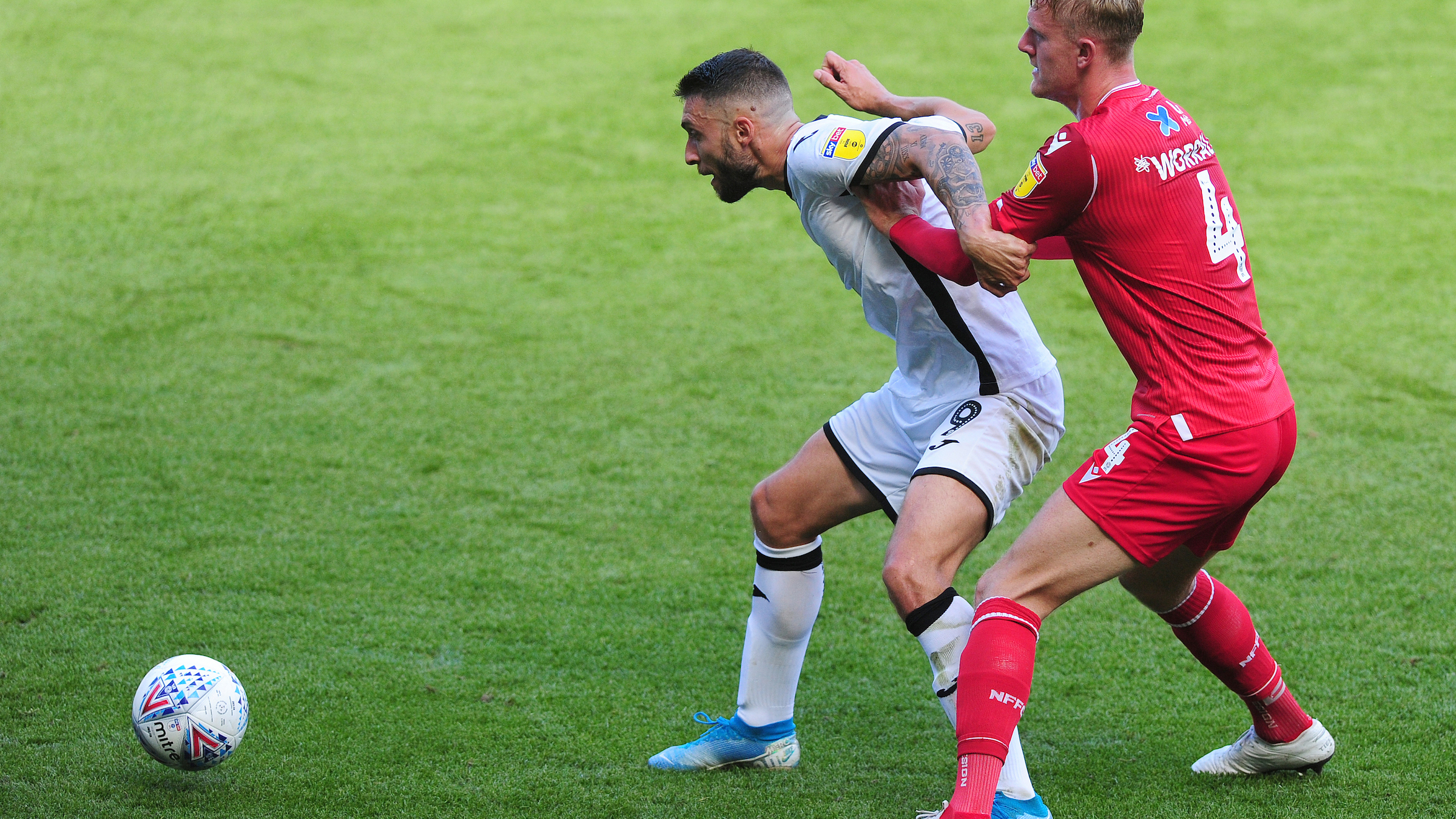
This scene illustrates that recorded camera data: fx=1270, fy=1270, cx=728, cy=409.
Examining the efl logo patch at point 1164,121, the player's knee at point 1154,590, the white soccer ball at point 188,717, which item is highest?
the efl logo patch at point 1164,121

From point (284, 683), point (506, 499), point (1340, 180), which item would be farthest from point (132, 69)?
point (1340, 180)

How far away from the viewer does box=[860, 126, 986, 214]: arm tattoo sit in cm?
323

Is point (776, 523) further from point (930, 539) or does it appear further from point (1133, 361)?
point (1133, 361)

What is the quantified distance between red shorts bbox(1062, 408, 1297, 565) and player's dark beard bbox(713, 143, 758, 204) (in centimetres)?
136

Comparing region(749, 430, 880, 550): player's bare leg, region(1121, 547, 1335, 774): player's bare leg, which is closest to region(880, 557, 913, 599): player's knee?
region(749, 430, 880, 550): player's bare leg

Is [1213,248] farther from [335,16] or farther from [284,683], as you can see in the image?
[335,16]

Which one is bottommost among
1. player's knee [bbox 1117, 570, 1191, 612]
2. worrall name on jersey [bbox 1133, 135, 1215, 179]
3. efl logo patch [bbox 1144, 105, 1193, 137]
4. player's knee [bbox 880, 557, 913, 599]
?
player's knee [bbox 1117, 570, 1191, 612]

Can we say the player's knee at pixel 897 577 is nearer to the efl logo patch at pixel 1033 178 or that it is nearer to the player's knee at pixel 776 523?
the player's knee at pixel 776 523

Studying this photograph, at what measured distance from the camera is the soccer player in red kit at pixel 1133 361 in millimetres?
3010

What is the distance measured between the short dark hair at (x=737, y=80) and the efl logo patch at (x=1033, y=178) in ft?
3.00

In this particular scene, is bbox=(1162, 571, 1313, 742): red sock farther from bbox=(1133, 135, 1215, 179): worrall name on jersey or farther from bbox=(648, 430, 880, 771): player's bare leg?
bbox=(1133, 135, 1215, 179): worrall name on jersey

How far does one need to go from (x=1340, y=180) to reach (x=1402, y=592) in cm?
673

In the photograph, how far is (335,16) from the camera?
14156mm

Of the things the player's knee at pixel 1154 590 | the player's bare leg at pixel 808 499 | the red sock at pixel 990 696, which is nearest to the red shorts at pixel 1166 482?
the red sock at pixel 990 696
